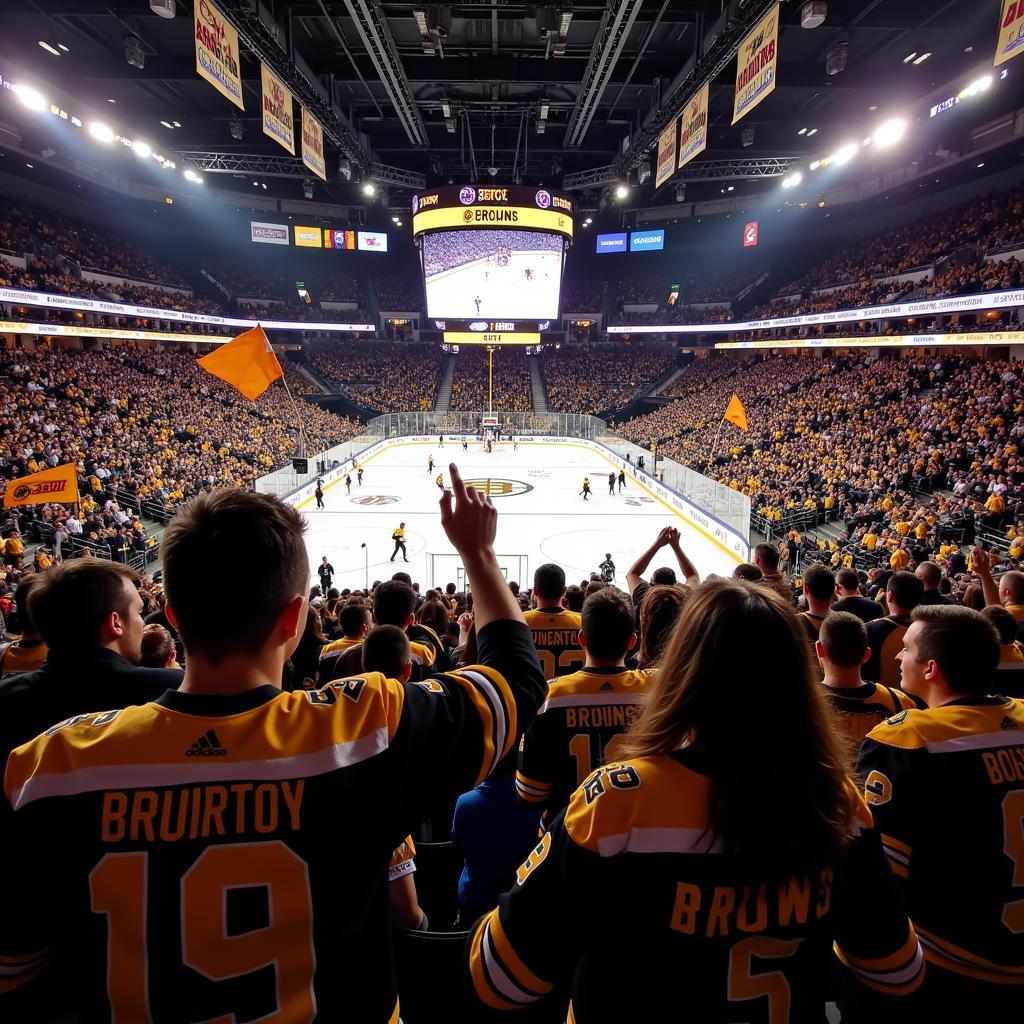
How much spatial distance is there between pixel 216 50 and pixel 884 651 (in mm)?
18832

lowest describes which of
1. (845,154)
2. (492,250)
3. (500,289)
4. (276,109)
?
(500,289)

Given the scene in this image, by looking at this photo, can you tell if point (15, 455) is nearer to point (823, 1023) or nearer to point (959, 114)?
point (823, 1023)

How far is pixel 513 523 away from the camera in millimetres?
25391

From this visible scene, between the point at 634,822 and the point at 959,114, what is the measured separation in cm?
3637

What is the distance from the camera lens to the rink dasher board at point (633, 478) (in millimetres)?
21631

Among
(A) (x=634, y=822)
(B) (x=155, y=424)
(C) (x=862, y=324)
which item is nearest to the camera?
(A) (x=634, y=822)

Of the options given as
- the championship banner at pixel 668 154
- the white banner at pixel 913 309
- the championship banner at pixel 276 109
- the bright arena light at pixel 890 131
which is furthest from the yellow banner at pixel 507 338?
the championship banner at pixel 276 109

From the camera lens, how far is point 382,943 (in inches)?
65.3

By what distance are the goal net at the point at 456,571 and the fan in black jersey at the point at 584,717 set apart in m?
14.4

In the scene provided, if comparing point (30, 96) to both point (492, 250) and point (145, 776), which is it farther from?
point (145, 776)

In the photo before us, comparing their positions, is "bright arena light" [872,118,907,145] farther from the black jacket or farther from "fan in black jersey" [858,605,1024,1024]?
the black jacket

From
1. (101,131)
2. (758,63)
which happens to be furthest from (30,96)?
(758,63)

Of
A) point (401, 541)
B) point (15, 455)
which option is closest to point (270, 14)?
point (15, 455)

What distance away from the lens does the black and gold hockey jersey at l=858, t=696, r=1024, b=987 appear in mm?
2273
